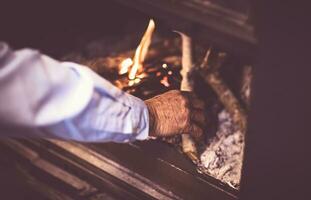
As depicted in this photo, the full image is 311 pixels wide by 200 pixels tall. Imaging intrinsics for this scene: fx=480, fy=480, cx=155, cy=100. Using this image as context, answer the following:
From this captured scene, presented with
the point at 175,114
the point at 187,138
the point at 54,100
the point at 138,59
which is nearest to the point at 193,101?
the point at 175,114

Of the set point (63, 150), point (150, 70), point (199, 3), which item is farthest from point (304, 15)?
point (63, 150)

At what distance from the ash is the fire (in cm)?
43

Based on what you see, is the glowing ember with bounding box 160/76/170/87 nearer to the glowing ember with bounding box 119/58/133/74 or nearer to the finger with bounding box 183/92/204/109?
the glowing ember with bounding box 119/58/133/74

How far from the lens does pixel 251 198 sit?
60.8 inches

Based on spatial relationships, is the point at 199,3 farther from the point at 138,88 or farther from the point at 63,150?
the point at 63,150

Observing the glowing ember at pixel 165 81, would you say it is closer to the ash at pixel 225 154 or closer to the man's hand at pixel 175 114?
the ash at pixel 225 154

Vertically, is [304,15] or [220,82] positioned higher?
[304,15]

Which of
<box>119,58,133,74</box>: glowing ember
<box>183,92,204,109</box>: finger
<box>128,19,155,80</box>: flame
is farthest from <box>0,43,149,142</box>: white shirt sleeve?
<box>119,58,133,74</box>: glowing ember

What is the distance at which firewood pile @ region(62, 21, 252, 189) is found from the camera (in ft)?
6.52

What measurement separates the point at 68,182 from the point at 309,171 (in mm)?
1209

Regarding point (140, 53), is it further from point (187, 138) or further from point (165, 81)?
point (187, 138)

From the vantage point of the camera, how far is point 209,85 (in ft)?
7.29

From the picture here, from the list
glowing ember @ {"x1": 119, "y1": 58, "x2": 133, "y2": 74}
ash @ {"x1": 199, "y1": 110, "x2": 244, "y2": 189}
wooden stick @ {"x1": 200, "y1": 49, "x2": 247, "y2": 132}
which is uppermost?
wooden stick @ {"x1": 200, "y1": 49, "x2": 247, "y2": 132}

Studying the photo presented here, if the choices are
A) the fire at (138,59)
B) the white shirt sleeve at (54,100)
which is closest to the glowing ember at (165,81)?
the fire at (138,59)
